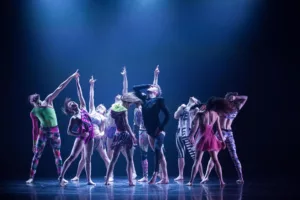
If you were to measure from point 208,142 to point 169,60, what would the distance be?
4076 millimetres

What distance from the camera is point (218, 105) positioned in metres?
7.37

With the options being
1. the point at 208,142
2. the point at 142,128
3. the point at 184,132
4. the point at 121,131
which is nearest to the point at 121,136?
the point at 121,131

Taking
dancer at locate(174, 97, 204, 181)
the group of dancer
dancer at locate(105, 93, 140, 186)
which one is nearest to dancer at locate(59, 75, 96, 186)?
the group of dancer

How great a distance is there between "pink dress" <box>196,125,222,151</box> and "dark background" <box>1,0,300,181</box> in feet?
11.5

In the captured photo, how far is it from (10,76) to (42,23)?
172 centimetres

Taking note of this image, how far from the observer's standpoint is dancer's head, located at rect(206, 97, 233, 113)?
7.28 metres

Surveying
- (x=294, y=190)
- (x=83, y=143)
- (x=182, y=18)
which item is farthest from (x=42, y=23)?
(x=294, y=190)

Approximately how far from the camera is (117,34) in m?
10.7

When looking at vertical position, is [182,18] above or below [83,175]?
above

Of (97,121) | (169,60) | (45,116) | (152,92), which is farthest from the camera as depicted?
(169,60)

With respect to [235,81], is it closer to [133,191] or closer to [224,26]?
[224,26]

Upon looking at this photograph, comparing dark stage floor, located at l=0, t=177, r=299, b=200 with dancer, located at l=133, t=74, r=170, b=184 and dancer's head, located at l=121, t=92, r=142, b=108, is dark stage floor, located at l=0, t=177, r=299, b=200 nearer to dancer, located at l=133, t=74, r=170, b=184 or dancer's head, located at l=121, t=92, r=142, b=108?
dancer, located at l=133, t=74, r=170, b=184

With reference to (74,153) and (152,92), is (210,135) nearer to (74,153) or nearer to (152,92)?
(152,92)

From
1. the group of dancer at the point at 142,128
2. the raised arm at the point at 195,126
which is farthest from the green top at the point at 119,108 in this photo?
the raised arm at the point at 195,126
